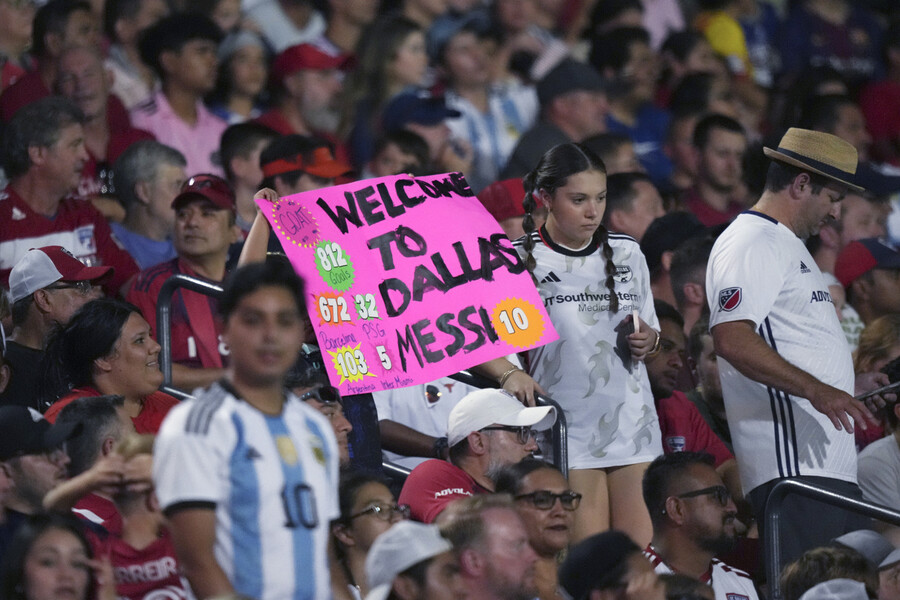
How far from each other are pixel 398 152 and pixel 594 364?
10.9ft

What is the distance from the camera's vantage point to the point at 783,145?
20.4 feet

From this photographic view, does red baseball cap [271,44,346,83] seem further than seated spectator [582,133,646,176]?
Yes

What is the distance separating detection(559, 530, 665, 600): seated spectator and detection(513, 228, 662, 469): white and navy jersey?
46.8 inches

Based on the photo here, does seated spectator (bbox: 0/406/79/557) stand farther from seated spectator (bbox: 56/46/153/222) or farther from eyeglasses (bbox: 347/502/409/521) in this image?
seated spectator (bbox: 56/46/153/222)

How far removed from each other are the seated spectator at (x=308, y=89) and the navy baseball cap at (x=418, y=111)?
1.77 ft

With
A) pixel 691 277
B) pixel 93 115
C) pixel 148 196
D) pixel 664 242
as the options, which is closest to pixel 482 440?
pixel 691 277

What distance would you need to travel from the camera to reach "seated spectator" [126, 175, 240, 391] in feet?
23.7

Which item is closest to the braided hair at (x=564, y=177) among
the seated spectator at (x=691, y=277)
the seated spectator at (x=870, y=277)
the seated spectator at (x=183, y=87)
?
the seated spectator at (x=691, y=277)

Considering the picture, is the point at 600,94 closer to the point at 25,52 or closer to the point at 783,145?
the point at 25,52

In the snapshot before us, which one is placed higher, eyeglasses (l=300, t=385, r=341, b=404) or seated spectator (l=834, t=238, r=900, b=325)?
seated spectator (l=834, t=238, r=900, b=325)

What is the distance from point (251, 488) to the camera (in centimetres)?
397

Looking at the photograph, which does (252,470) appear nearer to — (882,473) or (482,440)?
(482,440)

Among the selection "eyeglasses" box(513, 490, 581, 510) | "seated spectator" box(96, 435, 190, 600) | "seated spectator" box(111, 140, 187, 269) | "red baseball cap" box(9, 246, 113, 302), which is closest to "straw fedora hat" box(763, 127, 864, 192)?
"eyeglasses" box(513, 490, 581, 510)

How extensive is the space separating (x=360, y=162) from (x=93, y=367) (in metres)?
4.00
